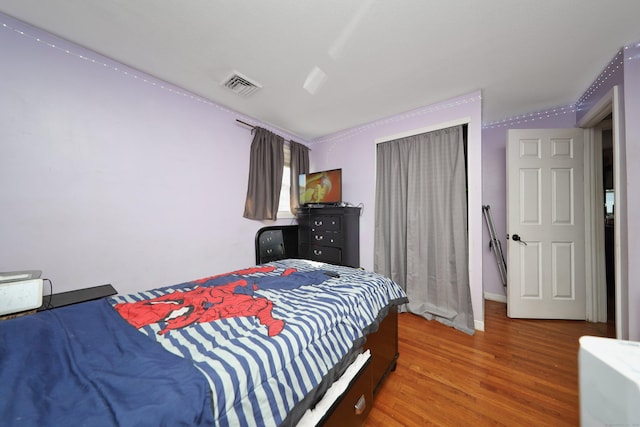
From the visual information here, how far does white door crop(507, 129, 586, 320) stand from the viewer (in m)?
2.46

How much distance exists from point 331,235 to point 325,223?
0.19 meters

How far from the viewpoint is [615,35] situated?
160cm

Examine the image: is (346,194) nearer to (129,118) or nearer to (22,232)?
(129,118)

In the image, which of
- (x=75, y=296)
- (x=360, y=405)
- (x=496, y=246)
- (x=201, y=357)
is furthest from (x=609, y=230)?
(x=75, y=296)

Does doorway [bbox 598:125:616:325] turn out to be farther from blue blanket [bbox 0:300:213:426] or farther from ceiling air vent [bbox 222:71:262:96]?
blue blanket [bbox 0:300:213:426]

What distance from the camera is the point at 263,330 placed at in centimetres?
93

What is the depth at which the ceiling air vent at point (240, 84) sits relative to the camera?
208cm

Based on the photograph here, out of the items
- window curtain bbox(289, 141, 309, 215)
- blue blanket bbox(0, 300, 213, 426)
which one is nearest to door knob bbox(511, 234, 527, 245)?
window curtain bbox(289, 141, 309, 215)

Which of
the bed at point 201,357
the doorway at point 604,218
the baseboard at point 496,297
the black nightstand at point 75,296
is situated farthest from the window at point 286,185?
the doorway at point 604,218

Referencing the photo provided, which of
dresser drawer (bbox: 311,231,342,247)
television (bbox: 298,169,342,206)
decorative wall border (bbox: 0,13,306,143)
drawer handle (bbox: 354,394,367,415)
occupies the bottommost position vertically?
drawer handle (bbox: 354,394,367,415)

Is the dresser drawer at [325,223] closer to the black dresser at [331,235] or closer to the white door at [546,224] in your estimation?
the black dresser at [331,235]

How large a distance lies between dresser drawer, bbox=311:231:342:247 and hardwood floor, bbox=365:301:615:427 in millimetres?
1230

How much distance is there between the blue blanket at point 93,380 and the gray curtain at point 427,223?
255cm

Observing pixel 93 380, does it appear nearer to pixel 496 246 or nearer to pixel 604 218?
pixel 496 246
